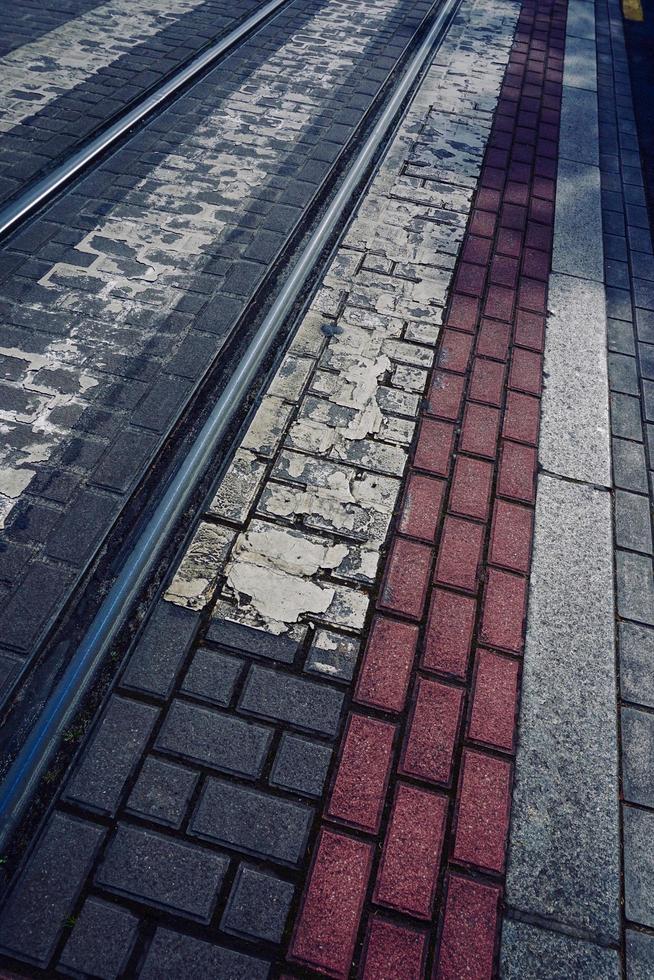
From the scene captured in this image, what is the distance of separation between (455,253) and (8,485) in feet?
10.6

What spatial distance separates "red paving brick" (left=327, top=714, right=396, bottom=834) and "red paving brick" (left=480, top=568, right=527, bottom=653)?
0.56 m

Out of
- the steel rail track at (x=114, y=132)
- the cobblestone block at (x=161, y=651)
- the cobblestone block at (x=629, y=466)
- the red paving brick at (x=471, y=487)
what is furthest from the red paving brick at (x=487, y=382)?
the steel rail track at (x=114, y=132)

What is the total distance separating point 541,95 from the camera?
6211 millimetres

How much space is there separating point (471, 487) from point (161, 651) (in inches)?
61.4

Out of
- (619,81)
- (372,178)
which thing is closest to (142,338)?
(372,178)

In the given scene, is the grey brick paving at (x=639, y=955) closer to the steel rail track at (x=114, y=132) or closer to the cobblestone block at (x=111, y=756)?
A: the cobblestone block at (x=111, y=756)

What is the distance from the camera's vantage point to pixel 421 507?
8.80 ft

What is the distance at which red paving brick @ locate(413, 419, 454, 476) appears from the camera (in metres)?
2.84

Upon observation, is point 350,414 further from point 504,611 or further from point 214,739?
point 214,739

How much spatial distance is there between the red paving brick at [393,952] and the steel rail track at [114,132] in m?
4.22

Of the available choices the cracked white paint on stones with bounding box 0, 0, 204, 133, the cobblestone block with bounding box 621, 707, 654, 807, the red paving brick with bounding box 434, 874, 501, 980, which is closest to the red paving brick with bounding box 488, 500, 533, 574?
the cobblestone block with bounding box 621, 707, 654, 807

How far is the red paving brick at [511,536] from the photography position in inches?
99.7

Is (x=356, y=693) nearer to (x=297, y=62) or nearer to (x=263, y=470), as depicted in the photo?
(x=263, y=470)

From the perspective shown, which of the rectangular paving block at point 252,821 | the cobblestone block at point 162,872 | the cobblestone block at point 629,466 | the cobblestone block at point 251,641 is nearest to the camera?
the cobblestone block at point 162,872
